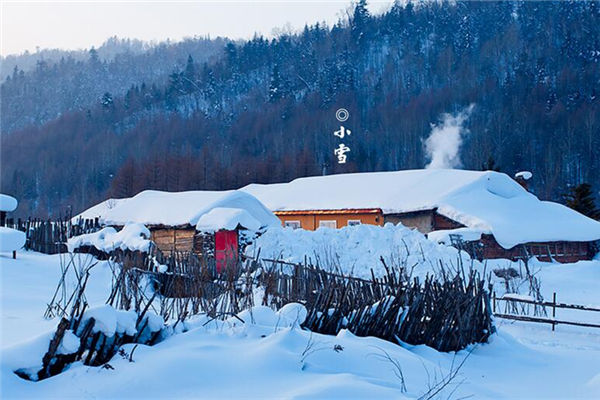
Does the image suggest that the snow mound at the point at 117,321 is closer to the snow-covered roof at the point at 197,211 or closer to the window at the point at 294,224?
the snow-covered roof at the point at 197,211

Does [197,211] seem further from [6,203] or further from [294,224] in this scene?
[294,224]

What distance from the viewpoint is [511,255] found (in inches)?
912

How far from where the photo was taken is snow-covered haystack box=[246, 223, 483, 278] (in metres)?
16.5

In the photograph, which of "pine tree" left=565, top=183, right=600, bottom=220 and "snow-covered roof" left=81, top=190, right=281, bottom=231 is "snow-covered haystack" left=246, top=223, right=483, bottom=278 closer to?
"snow-covered roof" left=81, top=190, right=281, bottom=231

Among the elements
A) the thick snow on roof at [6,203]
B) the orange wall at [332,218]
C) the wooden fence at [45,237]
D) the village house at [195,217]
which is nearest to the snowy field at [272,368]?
the thick snow on roof at [6,203]

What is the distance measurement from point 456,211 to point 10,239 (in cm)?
1788

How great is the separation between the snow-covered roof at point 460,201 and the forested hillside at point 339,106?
25.1 metres

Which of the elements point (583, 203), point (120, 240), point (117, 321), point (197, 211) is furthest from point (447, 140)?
point (117, 321)

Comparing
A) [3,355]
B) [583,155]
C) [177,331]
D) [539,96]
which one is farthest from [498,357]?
[539,96]

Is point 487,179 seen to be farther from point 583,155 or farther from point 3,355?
point 583,155

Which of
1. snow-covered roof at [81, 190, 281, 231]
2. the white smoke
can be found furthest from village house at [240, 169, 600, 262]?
the white smoke

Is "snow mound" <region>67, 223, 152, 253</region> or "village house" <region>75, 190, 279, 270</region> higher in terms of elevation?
"village house" <region>75, 190, 279, 270</region>

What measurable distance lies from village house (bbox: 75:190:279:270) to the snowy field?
39.2 ft

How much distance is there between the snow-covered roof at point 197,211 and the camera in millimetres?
19625
